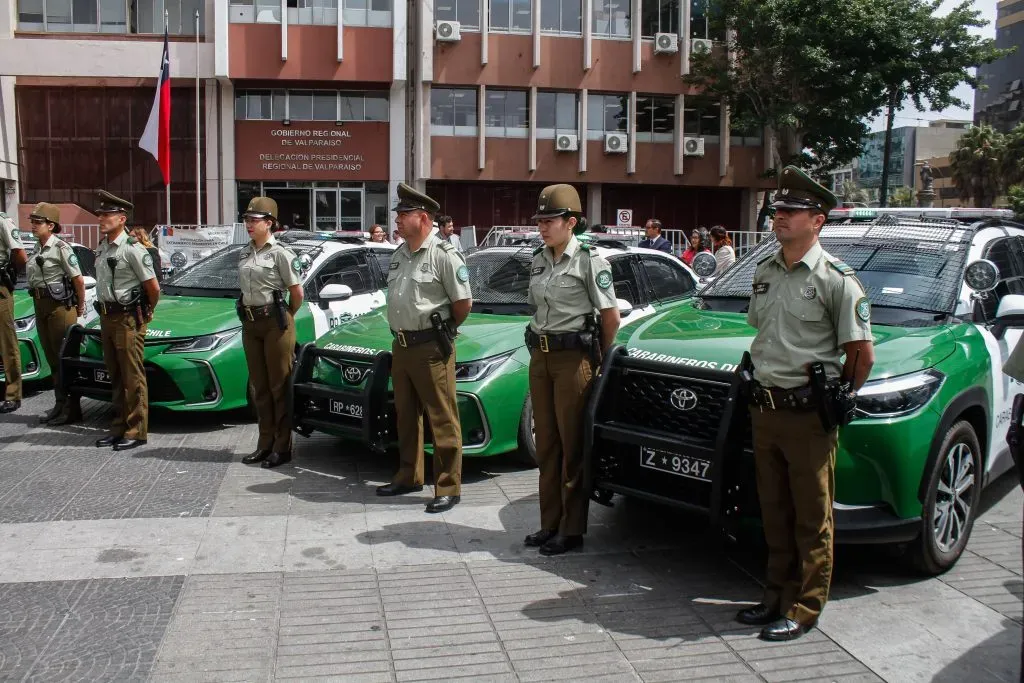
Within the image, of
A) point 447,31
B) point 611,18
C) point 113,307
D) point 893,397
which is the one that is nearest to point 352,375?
point 113,307

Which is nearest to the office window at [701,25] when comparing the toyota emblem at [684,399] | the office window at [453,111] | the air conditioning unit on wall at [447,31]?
the office window at [453,111]

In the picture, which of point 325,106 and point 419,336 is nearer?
point 419,336

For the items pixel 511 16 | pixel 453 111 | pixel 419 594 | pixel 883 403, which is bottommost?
pixel 419 594

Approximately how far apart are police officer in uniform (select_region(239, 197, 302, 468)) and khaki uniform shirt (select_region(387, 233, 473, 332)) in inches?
54.4

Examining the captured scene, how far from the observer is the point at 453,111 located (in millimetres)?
30562

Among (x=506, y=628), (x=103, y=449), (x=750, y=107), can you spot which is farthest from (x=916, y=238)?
(x=750, y=107)

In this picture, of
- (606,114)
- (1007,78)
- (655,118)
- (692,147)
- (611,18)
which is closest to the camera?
(611,18)

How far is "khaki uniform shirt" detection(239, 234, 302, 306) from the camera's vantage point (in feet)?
23.8

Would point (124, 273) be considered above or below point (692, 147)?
below

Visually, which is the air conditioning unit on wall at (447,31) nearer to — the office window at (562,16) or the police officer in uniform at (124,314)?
the office window at (562,16)

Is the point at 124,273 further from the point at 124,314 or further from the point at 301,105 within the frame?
the point at 301,105

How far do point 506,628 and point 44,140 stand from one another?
30038mm

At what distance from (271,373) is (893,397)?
4.57 metres

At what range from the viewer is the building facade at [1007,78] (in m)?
93.9
